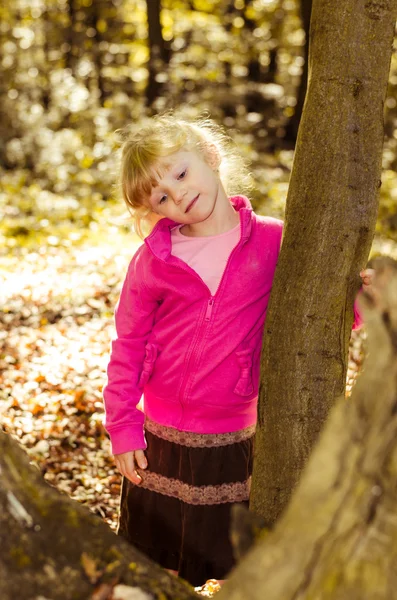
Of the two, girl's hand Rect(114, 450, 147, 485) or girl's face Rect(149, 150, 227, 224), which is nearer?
girl's face Rect(149, 150, 227, 224)

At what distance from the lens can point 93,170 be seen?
40.1ft

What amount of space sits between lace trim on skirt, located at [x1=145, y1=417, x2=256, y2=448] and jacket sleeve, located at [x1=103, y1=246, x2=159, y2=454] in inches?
4.3

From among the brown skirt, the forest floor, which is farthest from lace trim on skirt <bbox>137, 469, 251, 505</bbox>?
the forest floor

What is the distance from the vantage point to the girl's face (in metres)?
2.47

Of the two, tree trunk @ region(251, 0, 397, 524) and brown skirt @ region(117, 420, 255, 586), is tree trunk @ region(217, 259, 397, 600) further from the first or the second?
brown skirt @ region(117, 420, 255, 586)

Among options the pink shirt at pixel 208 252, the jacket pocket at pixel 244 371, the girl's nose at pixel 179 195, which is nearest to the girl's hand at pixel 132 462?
the jacket pocket at pixel 244 371

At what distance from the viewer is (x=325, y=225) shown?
2.20 m

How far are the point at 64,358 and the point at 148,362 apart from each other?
311 centimetres

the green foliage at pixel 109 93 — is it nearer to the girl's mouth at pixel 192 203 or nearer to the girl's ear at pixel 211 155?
the girl's ear at pixel 211 155

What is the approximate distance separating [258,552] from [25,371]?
4.50m

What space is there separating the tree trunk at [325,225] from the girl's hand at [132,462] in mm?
552

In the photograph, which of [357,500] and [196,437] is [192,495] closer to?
[196,437]

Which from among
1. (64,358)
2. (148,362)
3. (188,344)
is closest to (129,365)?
(148,362)

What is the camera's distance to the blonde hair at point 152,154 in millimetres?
2500
